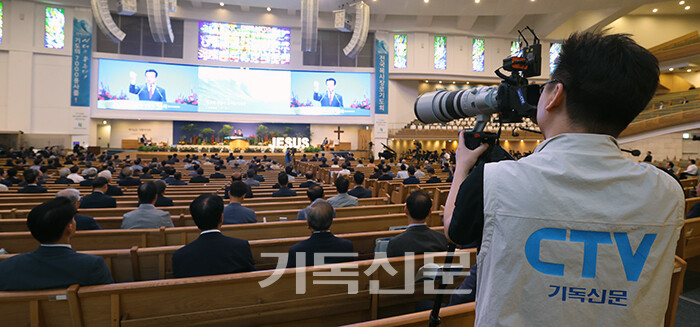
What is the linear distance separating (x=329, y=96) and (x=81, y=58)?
12.4 m

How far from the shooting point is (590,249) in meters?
0.71

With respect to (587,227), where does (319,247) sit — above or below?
below

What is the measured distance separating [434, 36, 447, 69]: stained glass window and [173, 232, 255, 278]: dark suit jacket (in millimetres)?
20789

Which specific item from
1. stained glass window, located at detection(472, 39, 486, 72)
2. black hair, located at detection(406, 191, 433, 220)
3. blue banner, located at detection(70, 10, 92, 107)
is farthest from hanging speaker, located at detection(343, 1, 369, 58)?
black hair, located at detection(406, 191, 433, 220)

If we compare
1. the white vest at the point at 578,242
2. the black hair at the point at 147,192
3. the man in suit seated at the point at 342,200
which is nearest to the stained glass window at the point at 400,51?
the man in suit seated at the point at 342,200

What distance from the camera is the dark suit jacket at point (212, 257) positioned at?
1.87 m

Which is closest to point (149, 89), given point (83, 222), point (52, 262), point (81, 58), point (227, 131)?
point (81, 58)

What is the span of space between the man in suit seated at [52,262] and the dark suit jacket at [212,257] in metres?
0.33

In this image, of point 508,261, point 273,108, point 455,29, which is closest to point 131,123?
point 273,108

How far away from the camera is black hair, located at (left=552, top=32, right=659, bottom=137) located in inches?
30.0

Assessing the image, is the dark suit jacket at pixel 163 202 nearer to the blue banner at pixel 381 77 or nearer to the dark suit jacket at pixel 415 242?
A: the dark suit jacket at pixel 415 242

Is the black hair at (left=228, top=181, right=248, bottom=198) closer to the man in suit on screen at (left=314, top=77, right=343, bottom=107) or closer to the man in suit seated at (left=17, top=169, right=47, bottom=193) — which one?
the man in suit seated at (left=17, top=169, right=47, bottom=193)

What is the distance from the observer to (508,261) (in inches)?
28.5

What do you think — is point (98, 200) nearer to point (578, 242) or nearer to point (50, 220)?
point (50, 220)
